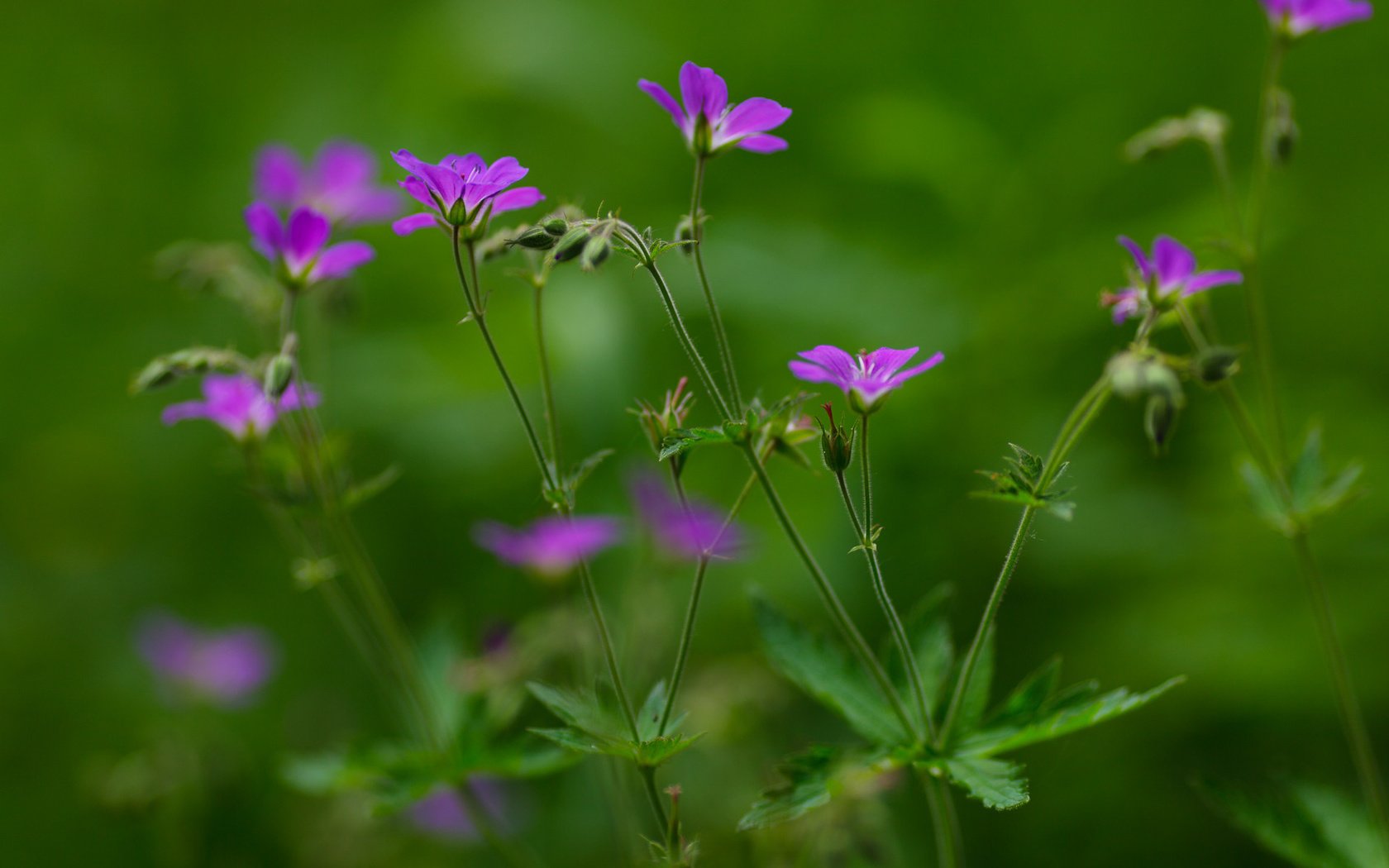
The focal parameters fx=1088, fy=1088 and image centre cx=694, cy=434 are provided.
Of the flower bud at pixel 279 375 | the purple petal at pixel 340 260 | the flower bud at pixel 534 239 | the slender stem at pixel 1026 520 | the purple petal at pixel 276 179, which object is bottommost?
the slender stem at pixel 1026 520

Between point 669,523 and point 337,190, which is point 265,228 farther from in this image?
point 669,523

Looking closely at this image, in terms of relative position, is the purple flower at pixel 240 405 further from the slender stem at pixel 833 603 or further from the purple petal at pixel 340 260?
the slender stem at pixel 833 603

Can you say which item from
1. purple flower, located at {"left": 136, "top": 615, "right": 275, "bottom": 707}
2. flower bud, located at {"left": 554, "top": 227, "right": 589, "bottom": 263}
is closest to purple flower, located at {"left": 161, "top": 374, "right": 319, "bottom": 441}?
flower bud, located at {"left": 554, "top": 227, "right": 589, "bottom": 263}

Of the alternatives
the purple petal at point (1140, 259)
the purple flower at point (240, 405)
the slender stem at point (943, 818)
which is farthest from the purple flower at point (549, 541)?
the purple petal at point (1140, 259)

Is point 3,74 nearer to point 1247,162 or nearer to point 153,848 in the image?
point 153,848

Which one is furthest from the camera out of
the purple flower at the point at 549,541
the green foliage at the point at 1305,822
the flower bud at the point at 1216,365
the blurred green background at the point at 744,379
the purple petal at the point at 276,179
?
the blurred green background at the point at 744,379

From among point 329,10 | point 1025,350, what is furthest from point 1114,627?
point 329,10
